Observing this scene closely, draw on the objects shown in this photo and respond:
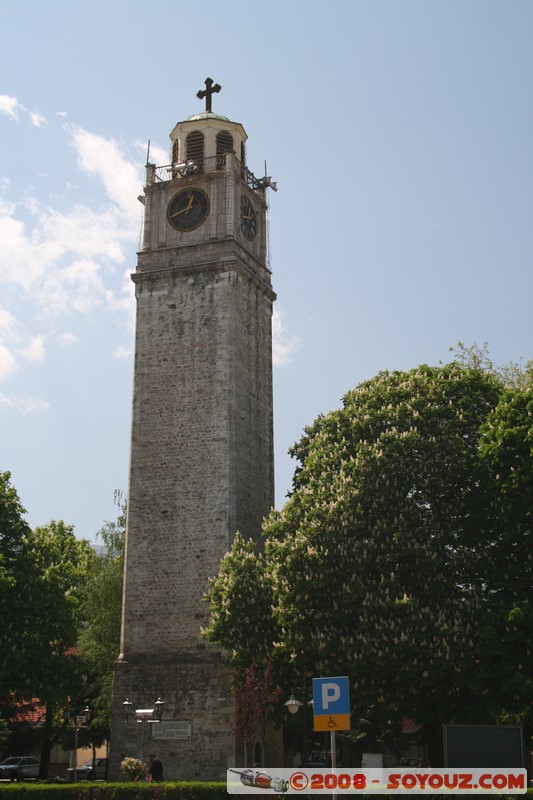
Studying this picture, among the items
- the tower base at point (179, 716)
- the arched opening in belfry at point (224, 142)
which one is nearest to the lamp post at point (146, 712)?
the tower base at point (179, 716)

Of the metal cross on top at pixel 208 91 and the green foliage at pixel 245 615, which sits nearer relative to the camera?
the green foliage at pixel 245 615

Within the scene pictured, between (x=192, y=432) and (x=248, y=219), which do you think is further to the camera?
(x=248, y=219)

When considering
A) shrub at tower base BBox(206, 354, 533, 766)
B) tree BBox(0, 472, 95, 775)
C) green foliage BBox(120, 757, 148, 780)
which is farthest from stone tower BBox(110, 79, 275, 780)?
shrub at tower base BBox(206, 354, 533, 766)

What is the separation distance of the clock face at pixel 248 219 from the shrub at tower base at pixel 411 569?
12.4 metres

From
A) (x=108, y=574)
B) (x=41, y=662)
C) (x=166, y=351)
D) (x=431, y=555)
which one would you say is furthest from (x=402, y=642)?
(x=108, y=574)

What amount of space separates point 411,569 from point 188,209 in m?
18.8

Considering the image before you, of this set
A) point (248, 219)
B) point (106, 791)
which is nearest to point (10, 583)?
point (106, 791)

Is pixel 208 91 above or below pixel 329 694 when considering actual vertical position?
above

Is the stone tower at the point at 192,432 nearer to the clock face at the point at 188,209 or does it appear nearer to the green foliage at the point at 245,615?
the clock face at the point at 188,209

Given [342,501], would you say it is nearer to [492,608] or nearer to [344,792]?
[492,608]

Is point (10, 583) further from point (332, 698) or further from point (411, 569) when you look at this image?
point (332, 698)

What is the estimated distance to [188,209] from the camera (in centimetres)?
3828

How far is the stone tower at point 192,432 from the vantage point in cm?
3219

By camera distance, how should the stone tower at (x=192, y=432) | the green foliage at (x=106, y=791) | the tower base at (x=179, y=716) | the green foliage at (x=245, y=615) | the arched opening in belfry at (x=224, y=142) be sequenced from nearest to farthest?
the green foliage at (x=106, y=791) → the green foliage at (x=245, y=615) → the tower base at (x=179, y=716) → the stone tower at (x=192, y=432) → the arched opening in belfry at (x=224, y=142)
